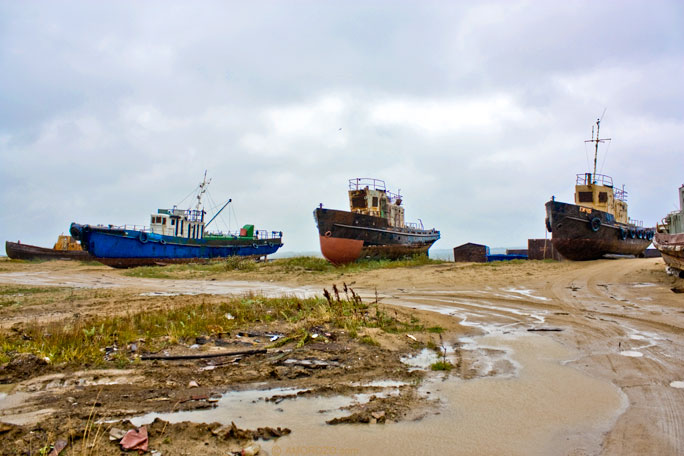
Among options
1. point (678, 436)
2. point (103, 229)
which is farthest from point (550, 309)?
point (103, 229)

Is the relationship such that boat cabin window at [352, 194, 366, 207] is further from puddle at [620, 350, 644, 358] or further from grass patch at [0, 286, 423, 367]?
puddle at [620, 350, 644, 358]

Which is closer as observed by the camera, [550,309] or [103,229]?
[550,309]

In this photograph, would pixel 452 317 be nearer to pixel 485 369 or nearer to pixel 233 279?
pixel 485 369

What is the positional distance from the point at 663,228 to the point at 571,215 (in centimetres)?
447

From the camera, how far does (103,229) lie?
29453mm

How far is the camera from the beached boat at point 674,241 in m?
11.3

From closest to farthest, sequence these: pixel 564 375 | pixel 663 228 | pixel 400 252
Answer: pixel 564 375
pixel 663 228
pixel 400 252

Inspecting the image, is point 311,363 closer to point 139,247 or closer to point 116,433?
point 116,433

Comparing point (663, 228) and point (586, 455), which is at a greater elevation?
point (663, 228)

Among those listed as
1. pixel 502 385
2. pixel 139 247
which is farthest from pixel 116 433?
pixel 139 247

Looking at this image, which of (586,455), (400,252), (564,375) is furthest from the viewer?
(400,252)

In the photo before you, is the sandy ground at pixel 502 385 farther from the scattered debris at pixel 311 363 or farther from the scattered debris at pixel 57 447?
the scattered debris at pixel 57 447

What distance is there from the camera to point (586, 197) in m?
25.5

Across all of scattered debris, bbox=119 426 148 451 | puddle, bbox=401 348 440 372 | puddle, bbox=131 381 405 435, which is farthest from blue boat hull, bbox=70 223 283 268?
scattered debris, bbox=119 426 148 451
